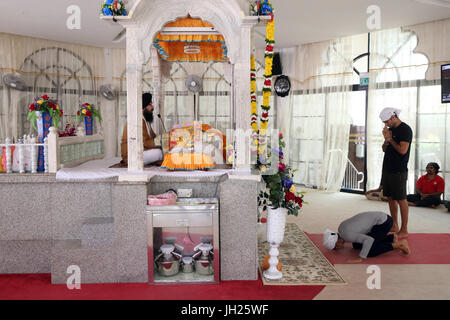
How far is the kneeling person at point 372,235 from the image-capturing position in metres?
4.29

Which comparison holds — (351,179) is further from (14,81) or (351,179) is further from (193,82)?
(14,81)

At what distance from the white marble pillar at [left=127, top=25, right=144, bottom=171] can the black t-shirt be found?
10.7 feet

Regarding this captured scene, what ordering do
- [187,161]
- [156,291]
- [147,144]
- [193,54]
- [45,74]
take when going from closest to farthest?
1. [156,291]
2. [187,161]
3. [147,144]
4. [193,54]
5. [45,74]

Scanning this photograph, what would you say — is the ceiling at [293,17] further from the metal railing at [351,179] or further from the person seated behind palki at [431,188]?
the metal railing at [351,179]

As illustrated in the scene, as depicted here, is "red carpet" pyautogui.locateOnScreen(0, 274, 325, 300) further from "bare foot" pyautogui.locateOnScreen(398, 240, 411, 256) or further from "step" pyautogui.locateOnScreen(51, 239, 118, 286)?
"bare foot" pyautogui.locateOnScreen(398, 240, 411, 256)

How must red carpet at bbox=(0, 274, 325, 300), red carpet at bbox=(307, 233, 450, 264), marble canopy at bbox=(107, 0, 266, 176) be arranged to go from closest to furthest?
red carpet at bbox=(0, 274, 325, 300), marble canopy at bbox=(107, 0, 266, 176), red carpet at bbox=(307, 233, 450, 264)

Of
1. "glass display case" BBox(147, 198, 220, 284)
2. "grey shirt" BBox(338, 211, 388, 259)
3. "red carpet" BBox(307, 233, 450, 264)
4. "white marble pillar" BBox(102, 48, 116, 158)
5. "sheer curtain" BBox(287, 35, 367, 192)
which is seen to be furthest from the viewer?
"white marble pillar" BBox(102, 48, 116, 158)

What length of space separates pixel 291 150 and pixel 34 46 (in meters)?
6.00

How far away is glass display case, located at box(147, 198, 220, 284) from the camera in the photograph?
3564 millimetres

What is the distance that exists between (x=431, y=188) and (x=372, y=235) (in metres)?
3.23

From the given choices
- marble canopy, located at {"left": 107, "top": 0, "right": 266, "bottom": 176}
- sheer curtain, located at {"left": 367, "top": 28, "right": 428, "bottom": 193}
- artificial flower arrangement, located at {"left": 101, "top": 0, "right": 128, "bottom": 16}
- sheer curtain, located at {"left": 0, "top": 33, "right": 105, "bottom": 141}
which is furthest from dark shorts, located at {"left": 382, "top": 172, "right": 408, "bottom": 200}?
sheer curtain, located at {"left": 0, "top": 33, "right": 105, "bottom": 141}

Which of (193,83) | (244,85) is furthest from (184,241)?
(193,83)

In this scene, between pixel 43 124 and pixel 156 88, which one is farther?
pixel 156 88

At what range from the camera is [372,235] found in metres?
4.38
